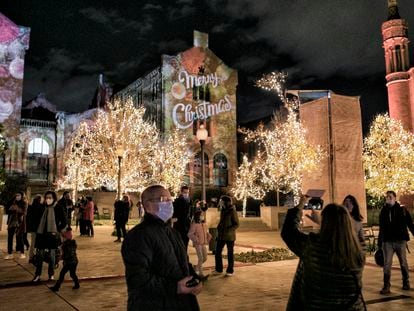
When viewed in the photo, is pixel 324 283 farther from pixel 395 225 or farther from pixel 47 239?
→ pixel 47 239

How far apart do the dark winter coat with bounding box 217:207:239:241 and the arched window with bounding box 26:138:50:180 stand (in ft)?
124

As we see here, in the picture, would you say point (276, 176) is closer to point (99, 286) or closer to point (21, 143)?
point (99, 286)

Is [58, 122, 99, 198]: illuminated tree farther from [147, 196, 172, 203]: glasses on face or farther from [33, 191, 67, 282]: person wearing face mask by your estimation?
[147, 196, 172, 203]: glasses on face

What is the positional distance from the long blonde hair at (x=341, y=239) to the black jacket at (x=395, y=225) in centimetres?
570

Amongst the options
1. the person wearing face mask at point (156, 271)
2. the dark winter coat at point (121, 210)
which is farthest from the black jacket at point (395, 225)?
the dark winter coat at point (121, 210)

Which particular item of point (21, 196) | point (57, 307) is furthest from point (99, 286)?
point (21, 196)

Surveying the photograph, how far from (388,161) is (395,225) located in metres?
26.6

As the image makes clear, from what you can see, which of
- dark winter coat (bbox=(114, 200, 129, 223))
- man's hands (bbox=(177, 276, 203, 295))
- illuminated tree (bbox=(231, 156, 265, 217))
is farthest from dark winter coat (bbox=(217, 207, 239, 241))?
illuminated tree (bbox=(231, 156, 265, 217))

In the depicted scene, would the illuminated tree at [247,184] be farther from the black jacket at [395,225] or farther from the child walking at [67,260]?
the child walking at [67,260]

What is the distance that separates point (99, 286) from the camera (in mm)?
8898

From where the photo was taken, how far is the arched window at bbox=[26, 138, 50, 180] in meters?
44.1

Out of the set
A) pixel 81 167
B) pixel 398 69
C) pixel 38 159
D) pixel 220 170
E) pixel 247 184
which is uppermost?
pixel 398 69

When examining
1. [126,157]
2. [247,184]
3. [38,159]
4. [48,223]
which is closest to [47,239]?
[48,223]

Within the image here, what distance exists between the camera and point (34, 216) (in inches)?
417
